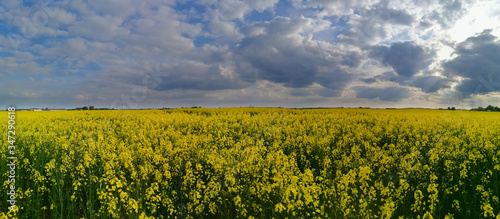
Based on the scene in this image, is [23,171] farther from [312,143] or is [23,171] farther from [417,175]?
[417,175]

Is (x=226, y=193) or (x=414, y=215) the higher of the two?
(x=226, y=193)

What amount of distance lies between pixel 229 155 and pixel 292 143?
14.7 ft

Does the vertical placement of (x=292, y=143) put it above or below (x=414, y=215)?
above

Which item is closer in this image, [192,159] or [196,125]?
[192,159]

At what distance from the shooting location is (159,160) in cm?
852

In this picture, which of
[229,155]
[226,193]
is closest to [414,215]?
[226,193]

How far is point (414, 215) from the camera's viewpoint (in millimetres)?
5766

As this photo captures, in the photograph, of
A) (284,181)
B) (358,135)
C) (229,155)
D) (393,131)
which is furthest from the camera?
(393,131)

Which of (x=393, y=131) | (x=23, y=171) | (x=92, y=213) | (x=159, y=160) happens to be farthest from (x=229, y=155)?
(x=393, y=131)

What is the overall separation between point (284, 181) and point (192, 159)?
14.7 ft

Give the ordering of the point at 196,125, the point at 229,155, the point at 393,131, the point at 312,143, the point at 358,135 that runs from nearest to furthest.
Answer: the point at 229,155
the point at 312,143
the point at 358,135
the point at 393,131
the point at 196,125

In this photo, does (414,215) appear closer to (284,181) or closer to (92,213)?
(284,181)

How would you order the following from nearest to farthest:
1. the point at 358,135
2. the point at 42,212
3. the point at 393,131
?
the point at 42,212, the point at 358,135, the point at 393,131

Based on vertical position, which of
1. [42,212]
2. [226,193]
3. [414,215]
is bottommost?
[42,212]
